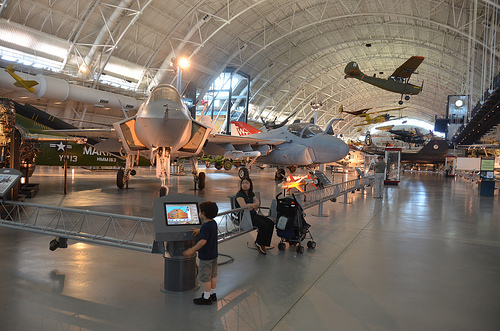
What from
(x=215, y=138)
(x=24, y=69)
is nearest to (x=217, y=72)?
(x=24, y=69)

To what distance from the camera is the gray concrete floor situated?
10.0 feet

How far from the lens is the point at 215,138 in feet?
44.9

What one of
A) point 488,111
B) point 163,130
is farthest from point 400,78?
point 163,130

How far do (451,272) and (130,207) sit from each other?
7535mm

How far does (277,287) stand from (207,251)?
100 centimetres

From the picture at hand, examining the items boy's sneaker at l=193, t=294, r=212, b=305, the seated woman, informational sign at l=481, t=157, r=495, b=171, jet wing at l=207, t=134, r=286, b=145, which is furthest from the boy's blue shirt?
informational sign at l=481, t=157, r=495, b=171

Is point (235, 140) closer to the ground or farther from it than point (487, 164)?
farther from it

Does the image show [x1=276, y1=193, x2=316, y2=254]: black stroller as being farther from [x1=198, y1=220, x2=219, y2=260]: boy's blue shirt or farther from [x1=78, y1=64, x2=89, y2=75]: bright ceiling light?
[x1=78, y1=64, x2=89, y2=75]: bright ceiling light

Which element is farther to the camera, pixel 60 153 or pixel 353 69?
pixel 353 69

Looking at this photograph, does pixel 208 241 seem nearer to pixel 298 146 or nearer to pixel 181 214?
pixel 181 214

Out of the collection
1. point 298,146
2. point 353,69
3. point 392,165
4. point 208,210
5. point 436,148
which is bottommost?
point 208,210

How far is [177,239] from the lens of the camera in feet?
11.3

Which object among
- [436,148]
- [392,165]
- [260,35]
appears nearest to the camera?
[392,165]

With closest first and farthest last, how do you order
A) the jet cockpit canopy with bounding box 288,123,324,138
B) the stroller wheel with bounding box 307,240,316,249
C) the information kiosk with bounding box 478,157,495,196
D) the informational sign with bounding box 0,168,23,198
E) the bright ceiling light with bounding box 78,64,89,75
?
the informational sign with bounding box 0,168,23,198 < the stroller wheel with bounding box 307,240,316,249 < the information kiosk with bounding box 478,157,495,196 < the jet cockpit canopy with bounding box 288,123,324,138 < the bright ceiling light with bounding box 78,64,89,75
